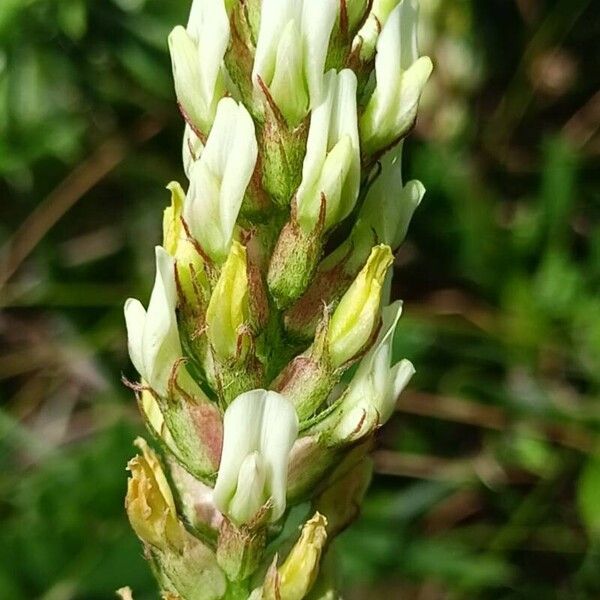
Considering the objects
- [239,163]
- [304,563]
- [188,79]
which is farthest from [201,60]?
[304,563]

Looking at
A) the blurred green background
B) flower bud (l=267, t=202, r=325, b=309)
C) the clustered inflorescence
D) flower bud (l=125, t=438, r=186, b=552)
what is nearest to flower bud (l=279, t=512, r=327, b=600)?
the clustered inflorescence

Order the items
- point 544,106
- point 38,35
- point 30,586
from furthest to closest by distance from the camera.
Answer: point 544,106, point 38,35, point 30,586

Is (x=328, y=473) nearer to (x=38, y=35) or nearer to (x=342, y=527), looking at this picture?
(x=342, y=527)

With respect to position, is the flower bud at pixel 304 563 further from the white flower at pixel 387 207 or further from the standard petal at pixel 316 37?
the standard petal at pixel 316 37

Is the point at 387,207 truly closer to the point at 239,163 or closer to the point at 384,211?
the point at 384,211

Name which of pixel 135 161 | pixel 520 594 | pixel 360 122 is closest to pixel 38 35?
pixel 135 161

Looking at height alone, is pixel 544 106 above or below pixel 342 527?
below

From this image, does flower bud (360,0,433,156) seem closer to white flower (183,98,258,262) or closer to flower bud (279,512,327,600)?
white flower (183,98,258,262)
